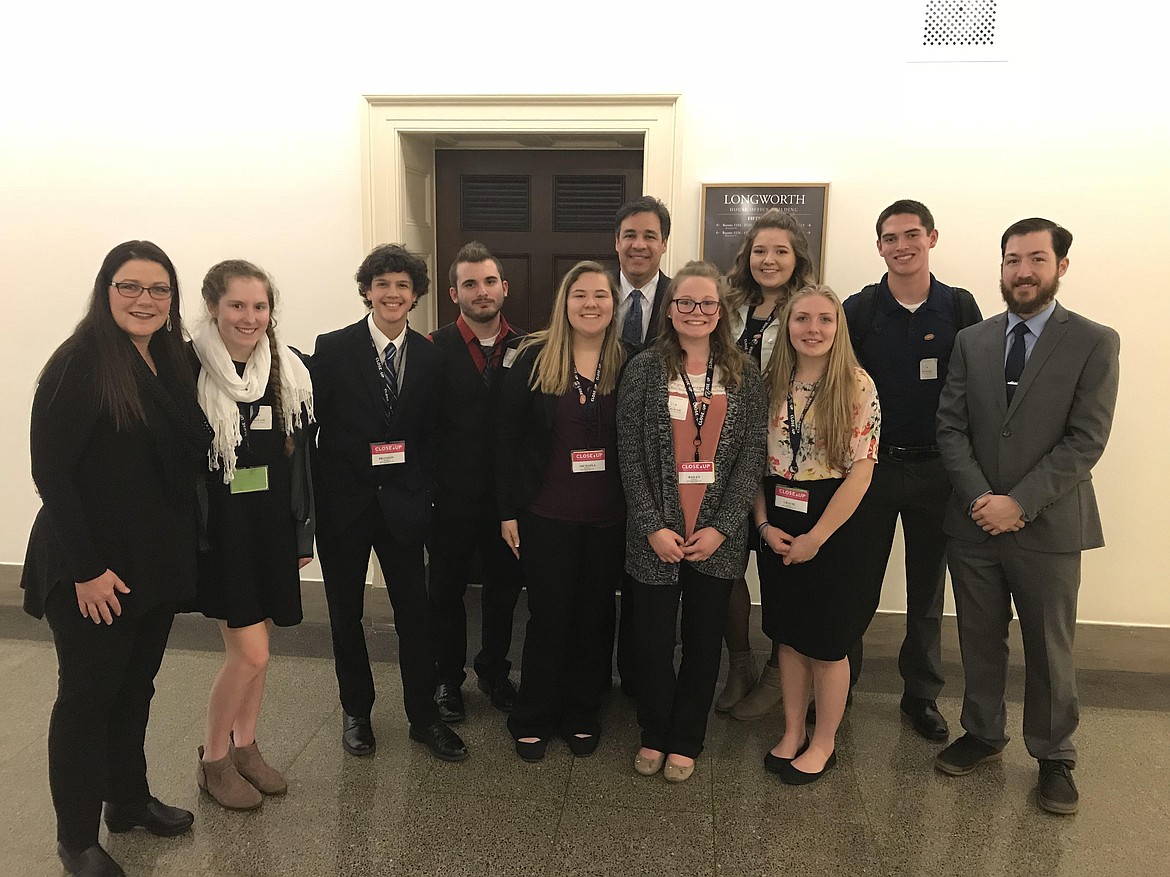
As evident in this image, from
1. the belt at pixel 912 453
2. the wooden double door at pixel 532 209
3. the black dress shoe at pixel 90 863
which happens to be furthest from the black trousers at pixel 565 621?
the wooden double door at pixel 532 209

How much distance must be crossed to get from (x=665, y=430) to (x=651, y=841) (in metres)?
1.21

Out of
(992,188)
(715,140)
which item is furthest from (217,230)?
(992,188)

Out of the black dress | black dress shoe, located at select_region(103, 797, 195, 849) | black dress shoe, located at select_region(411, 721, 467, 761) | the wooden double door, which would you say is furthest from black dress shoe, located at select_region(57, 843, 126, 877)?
the wooden double door

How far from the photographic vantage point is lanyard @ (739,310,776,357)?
8.72 ft

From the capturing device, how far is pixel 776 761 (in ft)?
8.52

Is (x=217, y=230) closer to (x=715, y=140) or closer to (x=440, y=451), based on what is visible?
(x=440, y=451)

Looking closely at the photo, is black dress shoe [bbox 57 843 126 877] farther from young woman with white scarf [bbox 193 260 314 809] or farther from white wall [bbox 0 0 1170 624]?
white wall [bbox 0 0 1170 624]

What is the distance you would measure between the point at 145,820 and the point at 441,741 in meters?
0.89

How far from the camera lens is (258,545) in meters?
2.25

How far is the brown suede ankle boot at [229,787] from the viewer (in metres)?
2.38

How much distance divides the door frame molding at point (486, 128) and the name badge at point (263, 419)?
167 centimetres

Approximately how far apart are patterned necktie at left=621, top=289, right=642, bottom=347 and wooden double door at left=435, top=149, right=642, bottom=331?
117cm

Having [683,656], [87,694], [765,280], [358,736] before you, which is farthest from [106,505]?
[765,280]

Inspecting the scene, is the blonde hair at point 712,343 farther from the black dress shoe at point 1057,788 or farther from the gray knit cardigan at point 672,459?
the black dress shoe at point 1057,788
